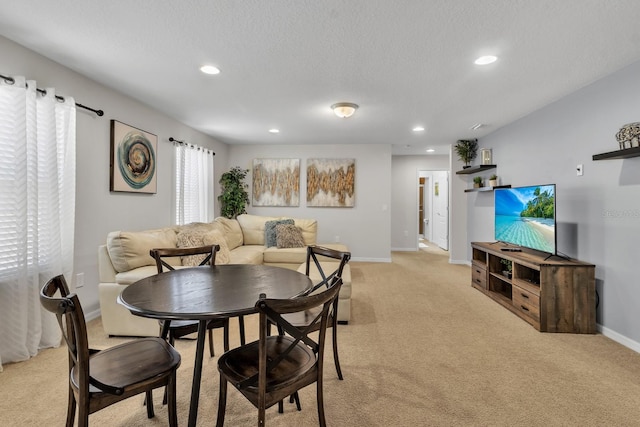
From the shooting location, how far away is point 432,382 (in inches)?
81.5

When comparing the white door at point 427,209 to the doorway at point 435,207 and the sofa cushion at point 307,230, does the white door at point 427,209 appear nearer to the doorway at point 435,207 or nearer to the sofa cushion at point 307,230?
the doorway at point 435,207

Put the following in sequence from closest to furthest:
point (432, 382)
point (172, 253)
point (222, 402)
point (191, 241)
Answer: point (222, 402) → point (432, 382) → point (172, 253) → point (191, 241)

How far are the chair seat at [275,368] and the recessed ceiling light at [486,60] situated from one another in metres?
2.53

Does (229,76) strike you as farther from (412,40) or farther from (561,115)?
(561,115)

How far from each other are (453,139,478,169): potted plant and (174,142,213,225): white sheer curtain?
14.6 feet

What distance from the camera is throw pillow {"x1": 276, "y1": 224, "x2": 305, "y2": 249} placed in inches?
191

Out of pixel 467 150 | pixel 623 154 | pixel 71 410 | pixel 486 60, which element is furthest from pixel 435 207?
pixel 71 410

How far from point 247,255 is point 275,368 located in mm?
2974

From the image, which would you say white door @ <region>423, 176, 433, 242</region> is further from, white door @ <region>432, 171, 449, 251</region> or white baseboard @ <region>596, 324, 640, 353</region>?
white baseboard @ <region>596, 324, 640, 353</region>

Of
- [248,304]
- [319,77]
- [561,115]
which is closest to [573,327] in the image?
[561,115]

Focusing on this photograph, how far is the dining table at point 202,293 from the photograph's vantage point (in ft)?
4.39

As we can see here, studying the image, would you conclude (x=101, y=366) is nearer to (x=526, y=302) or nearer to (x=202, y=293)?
(x=202, y=293)

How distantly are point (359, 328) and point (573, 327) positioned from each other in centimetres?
196

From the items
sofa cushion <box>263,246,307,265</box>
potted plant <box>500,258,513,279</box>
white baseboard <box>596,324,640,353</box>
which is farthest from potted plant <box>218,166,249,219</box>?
white baseboard <box>596,324,640,353</box>
